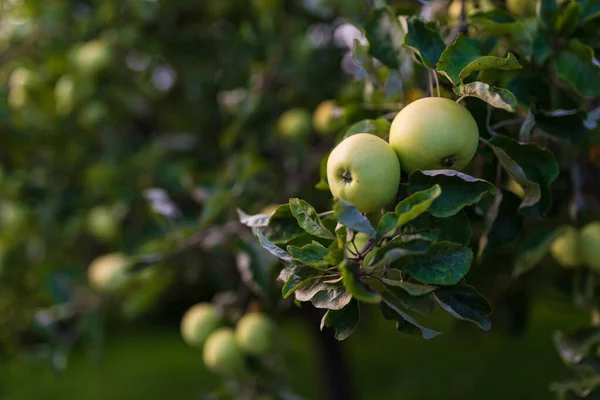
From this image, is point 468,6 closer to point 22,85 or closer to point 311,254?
point 311,254

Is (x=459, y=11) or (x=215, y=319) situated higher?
(x=459, y=11)

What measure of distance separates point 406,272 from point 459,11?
1.94 feet

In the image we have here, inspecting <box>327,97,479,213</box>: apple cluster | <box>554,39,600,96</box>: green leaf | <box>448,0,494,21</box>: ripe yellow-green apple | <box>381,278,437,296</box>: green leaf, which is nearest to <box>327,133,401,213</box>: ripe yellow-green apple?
<box>327,97,479,213</box>: apple cluster

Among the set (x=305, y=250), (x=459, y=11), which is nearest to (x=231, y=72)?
(x=459, y=11)

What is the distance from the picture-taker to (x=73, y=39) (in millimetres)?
2045

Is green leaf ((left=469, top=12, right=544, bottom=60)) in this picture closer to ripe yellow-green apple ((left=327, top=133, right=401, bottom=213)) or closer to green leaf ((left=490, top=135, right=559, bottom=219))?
green leaf ((left=490, top=135, right=559, bottom=219))

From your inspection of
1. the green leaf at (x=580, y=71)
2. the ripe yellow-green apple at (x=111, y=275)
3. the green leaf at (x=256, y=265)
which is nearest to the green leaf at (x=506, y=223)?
the green leaf at (x=580, y=71)

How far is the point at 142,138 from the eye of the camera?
89.0 inches

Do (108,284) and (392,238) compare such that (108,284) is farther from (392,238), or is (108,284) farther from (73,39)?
(392,238)

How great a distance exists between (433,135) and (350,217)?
0.15 meters

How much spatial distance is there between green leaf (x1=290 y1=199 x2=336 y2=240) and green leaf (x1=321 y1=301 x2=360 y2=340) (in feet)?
0.30

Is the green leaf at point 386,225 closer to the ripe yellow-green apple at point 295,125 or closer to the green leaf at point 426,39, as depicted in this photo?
the green leaf at point 426,39

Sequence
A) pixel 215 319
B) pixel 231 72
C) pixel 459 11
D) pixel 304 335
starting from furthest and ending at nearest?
pixel 304 335 → pixel 231 72 → pixel 215 319 → pixel 459 11

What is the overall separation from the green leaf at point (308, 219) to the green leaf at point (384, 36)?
327mm
